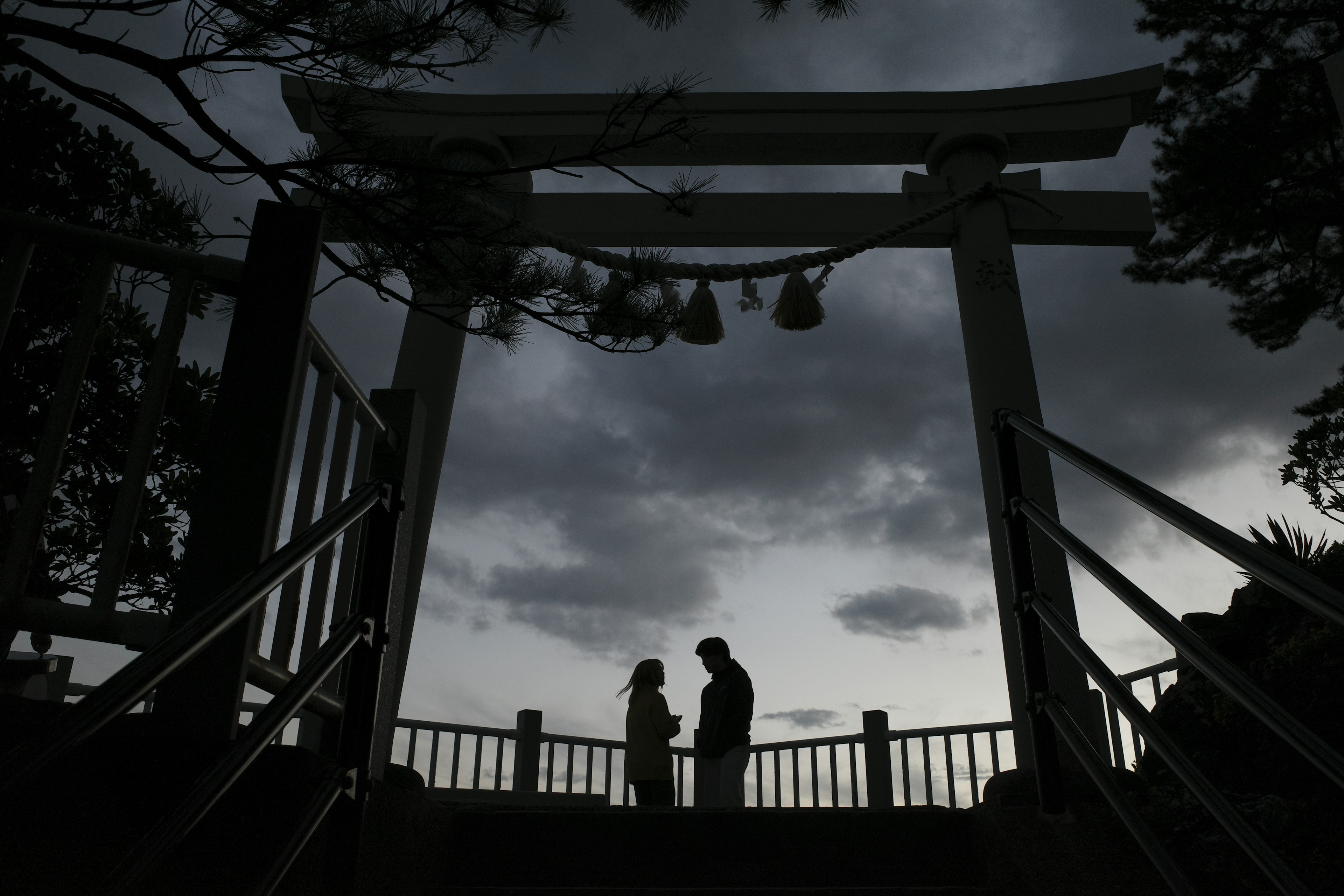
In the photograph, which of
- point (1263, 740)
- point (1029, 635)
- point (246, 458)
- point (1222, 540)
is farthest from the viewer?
point (1263, 740)

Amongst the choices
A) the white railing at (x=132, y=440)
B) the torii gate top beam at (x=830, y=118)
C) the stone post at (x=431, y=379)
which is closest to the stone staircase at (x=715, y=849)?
the white railing at (x=132, y=440)

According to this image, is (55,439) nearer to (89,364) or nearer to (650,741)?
(89,364)

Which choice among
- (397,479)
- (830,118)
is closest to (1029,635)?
(397,479)

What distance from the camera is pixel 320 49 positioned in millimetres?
1979

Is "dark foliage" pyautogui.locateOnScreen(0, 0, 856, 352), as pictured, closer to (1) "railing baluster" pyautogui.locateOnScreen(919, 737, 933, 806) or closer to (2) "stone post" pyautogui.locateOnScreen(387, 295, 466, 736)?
(2) "stone post" pyautogui.locateOnScreen(387, 295, 466, 736)

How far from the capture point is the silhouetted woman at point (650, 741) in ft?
15.0

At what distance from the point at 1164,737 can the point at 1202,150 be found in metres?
5.17

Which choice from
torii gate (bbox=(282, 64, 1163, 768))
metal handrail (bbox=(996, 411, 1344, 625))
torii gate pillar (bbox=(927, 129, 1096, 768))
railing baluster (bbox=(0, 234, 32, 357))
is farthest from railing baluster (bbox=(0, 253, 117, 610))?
torii gate (bbox=(282, 64, 1163, 768))

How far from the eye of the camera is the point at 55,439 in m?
1.43

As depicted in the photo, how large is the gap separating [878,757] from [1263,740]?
3.12 meters

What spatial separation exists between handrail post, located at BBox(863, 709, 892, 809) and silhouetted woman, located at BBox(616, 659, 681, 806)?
5.46 feet

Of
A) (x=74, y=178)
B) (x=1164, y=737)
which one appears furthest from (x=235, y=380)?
(x=1164, y=737)

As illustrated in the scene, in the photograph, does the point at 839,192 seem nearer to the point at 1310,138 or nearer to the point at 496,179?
the point at 496,179

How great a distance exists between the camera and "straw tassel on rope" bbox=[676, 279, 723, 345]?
4.23 m
